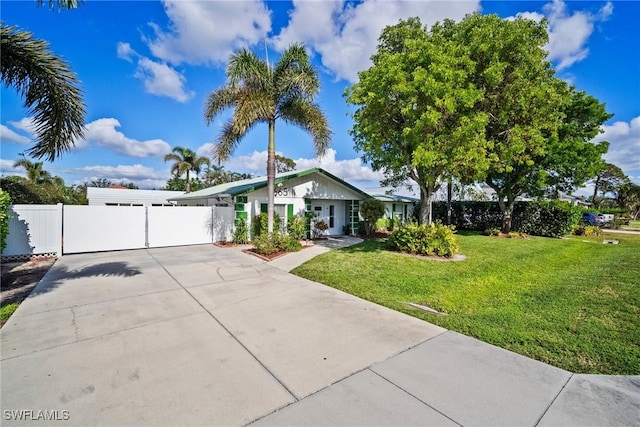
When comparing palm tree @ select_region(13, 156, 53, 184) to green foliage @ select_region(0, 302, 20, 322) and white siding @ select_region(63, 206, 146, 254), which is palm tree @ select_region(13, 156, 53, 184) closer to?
white siding @ select_region(63, 206, 146, 254)

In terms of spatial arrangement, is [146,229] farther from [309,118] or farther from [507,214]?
[507,214]

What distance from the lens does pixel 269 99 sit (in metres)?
11.5

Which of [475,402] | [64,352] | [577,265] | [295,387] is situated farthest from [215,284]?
[577,265]

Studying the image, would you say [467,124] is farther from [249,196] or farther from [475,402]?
[249,196]

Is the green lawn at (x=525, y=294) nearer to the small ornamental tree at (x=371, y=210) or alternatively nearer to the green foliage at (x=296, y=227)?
the green foliage at (x=296, y=227)

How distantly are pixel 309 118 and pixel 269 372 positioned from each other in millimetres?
10798

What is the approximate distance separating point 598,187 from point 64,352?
203 ft

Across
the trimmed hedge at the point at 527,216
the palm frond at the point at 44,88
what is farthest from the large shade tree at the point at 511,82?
the palm frond at the point at 44,88

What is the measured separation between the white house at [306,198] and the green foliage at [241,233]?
283 millimetres

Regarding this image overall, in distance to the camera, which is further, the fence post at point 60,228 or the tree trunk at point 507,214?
the tree trunk at point 507,214

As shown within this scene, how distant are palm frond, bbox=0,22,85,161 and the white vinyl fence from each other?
6.14 metres

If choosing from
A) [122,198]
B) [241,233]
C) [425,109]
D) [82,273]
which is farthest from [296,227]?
[122,198]

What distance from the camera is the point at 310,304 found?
5.74 m

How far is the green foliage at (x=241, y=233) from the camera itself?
1418 cm
